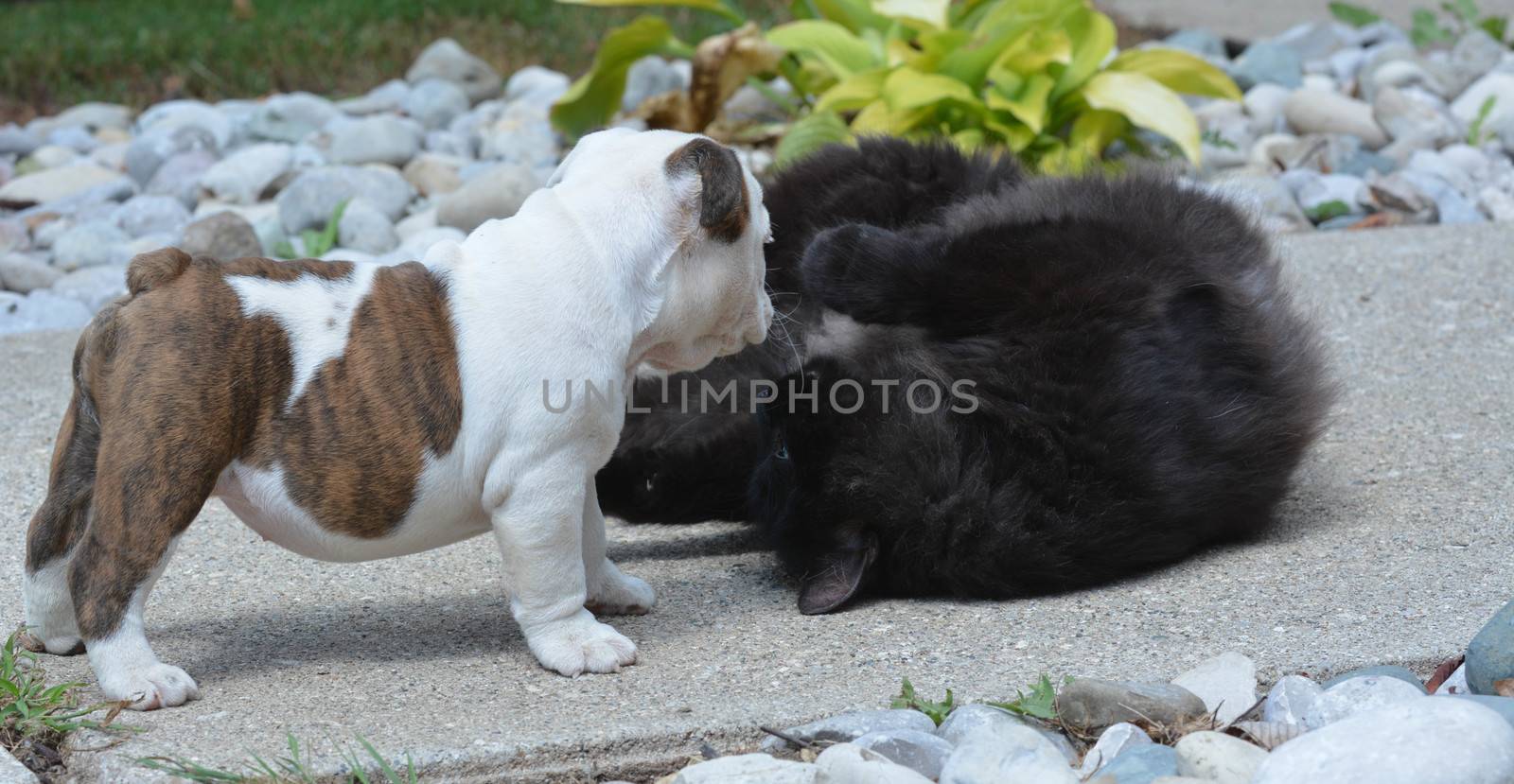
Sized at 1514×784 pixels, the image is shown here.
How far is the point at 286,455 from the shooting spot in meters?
1.90

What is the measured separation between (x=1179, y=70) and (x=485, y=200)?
245 cm

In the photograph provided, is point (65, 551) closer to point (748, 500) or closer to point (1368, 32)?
point (748, 500)

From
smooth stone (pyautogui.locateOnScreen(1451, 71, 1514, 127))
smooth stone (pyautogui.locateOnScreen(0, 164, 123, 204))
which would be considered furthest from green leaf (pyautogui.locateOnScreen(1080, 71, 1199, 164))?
smooth stone (pyautogui.locateOnScreen(0, 164, 123, 204))

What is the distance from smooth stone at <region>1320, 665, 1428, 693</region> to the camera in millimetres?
1923

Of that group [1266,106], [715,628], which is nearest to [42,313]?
[715,628]

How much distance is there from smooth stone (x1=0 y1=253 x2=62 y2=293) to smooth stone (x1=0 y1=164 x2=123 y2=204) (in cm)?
102

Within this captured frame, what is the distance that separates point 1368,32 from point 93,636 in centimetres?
725

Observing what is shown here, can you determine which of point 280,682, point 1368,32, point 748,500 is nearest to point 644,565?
point 748,500

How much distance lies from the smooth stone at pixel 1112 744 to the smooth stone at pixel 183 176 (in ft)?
15.2

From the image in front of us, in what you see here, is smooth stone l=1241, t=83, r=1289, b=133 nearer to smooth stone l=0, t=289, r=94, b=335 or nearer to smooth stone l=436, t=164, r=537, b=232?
smooth stone l=436, t=164, r=537, b=232

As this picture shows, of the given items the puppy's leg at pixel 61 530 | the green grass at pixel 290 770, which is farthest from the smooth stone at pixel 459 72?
the green grass at pixel 290 770

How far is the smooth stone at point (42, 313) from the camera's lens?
4277mm

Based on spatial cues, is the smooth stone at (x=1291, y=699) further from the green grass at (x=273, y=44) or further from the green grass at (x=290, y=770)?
the green grass at (x=273, y=44)

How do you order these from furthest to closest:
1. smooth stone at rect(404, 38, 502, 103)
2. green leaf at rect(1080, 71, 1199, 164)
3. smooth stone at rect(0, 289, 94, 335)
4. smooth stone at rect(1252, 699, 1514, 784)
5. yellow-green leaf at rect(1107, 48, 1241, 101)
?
smooth stone at rect(404, 38, 502, 103), yellow-green leaf at rect(1107, 48, 1241, 101), green leaf at rect(1080, 71, 1199, 164), smooth stone at rect(0, 289, 94, 335), smooth stone at rect(1252, 699, 1514, 784)
